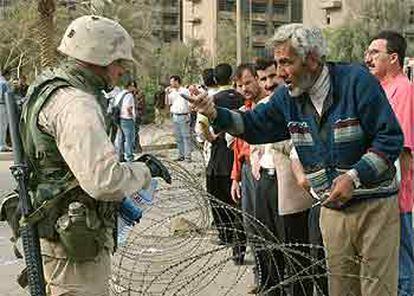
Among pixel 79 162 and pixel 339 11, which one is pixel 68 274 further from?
pixel 339 11

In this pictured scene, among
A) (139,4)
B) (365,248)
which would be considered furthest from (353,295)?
(139,4)

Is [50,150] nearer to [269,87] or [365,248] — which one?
[365,248]

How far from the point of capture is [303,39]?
377 cm

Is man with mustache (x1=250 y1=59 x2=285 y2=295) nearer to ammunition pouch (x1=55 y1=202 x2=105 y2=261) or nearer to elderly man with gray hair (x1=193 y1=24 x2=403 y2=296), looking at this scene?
elderly man with gray hair (x1=193 y1=24 x2=403 y2=296)

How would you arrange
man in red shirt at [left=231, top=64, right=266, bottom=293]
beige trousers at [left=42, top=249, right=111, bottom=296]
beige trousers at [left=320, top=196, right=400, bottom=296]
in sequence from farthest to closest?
man in red shirt at [left=231, top=64, right=266, bottom=293] < beige trousers at [left=320, top=196, right=400, bottom=296] < beige trousers at [left=42, top=249, right=111, bottom=296]

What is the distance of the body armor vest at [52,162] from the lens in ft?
10.8

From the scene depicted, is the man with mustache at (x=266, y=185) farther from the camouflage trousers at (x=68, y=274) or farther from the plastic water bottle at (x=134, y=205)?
the camouflage trousers at (x=68, y=274)

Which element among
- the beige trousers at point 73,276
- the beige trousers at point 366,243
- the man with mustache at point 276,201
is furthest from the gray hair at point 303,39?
the beige trousers at point 73,276

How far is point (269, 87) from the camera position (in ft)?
18.4

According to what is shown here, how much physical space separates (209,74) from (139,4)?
4890cm

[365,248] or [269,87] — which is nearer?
[365,248]

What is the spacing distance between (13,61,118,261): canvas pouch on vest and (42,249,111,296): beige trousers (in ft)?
0.18

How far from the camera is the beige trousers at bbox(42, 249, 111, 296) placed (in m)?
3.44

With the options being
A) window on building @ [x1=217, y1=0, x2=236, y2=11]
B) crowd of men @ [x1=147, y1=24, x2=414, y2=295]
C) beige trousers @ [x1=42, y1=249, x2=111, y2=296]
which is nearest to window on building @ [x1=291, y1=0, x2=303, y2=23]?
window on building @ [x1=217, y1=0, x2=236, y2=11]
